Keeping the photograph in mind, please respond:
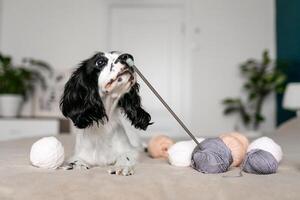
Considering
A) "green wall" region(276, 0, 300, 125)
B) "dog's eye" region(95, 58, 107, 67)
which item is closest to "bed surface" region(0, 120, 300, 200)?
"dog's eye" region(95, 58, 107, 67)

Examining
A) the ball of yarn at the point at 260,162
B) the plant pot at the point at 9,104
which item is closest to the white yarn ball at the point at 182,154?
the ball of yarn at the point at 260,162

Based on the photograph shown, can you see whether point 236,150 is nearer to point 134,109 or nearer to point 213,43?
point 134,109

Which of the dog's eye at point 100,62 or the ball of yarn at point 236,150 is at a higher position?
the dog's eye at point 100,62

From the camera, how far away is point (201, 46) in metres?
4.25

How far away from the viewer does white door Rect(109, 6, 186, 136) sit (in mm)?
4277

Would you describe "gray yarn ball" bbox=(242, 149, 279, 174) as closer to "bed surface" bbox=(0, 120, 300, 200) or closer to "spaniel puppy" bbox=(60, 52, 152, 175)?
"bed surface" bbox=(0, 120, 300, 200)

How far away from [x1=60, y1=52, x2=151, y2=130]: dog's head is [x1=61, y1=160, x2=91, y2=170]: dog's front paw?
116 mm

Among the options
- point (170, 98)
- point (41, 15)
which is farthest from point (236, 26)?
point (41, 15)

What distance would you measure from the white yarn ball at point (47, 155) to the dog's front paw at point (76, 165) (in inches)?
1.0

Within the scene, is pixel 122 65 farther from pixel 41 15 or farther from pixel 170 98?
pixel 41 15

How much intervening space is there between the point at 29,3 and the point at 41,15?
0.22 meters

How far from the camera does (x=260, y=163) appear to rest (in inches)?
41.6

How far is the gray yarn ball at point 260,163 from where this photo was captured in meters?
1.06

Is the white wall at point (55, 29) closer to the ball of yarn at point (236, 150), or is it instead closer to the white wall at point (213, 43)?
the white wall at point (213, 43)
